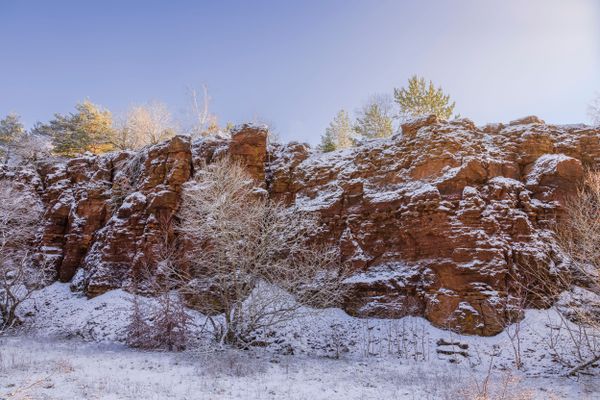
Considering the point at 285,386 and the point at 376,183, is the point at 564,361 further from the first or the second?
the point at 376,183

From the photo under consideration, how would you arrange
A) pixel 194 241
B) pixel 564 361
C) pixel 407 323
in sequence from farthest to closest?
pixel 194 241
pixel 407 323
pixel 564 361

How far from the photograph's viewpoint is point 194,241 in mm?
21469

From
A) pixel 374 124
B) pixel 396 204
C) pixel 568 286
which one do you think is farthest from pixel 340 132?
pixel 568 286

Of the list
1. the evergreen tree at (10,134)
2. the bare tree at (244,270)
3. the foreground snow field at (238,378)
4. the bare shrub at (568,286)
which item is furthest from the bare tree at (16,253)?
the bare shrub at (568,286)

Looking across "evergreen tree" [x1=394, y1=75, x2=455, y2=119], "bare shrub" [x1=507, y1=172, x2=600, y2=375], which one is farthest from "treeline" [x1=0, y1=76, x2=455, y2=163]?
"bare shrub" [x1=507, y1=172, x2=600, y2=375]

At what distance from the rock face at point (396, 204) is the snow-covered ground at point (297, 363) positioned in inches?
58.0

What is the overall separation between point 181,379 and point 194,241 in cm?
1146

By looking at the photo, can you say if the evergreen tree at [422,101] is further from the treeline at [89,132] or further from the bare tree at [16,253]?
the bare tree at [16,253]

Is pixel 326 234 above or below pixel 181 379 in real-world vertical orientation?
above

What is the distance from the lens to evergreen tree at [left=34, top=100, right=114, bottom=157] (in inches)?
1452

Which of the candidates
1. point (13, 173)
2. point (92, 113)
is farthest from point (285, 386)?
point (92, 113)

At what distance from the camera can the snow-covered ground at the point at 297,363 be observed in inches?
387

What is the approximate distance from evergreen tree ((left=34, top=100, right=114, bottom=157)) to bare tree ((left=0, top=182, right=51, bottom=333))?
425 inches

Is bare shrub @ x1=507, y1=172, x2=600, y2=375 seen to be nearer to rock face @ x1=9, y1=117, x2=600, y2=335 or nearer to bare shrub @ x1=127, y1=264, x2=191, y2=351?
rock face @ x1=9, y1=117, x2=600, y2=335
